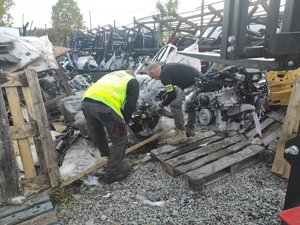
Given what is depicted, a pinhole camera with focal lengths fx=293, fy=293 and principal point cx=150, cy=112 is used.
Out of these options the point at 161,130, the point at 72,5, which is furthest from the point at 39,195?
the point at 72,5

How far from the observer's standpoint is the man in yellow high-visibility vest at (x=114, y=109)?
3.69 m

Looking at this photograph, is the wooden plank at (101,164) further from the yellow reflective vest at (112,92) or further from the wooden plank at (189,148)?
the yellow reflective vest at (112,92)

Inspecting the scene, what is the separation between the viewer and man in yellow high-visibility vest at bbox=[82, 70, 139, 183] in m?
3.69

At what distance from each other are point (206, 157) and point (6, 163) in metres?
2.47

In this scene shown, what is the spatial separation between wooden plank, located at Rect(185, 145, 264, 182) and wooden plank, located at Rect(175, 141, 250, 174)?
81 millimetres

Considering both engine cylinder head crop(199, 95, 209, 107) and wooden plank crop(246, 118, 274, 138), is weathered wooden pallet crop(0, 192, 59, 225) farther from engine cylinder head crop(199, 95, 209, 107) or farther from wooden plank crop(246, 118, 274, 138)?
wooden plank crop(246, 118, 274, 138)

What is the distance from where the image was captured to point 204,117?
16.2 feet

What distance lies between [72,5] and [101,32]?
19.0 m

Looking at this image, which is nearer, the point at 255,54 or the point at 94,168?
the point at 255,54

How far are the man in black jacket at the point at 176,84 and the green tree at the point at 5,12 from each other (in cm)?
2324

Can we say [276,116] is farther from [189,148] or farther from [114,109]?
[114,109]

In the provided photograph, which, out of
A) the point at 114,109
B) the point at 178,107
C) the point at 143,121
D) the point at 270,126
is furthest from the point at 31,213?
the point at 270,126

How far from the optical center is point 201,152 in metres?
4.18

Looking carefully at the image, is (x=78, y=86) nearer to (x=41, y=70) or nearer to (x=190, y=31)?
(x=41, y=70)
